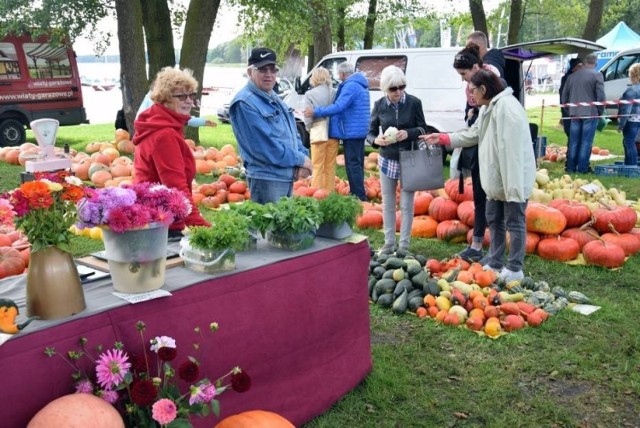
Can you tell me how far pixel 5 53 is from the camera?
16.3 metres

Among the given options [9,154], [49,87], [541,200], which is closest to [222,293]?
[541,200]

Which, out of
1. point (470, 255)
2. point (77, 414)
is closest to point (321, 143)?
point (470, 255)

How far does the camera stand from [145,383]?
218 cm

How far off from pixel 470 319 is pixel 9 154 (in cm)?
1087

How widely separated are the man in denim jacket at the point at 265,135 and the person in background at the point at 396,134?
1.39 meters

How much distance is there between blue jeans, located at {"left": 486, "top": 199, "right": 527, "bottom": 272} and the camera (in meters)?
5.26

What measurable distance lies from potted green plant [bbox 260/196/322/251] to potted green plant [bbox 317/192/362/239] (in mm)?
94

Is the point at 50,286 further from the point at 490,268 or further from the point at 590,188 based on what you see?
the point at 590,188

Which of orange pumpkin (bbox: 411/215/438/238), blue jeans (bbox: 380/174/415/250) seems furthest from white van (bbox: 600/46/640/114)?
blue jeans (bbox: 380/174/415/250)

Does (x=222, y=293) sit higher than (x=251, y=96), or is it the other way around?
(x=251, y=96)

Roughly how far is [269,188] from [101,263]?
1750mm

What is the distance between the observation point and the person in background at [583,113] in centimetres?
1097

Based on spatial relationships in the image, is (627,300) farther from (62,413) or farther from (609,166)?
(609,166)

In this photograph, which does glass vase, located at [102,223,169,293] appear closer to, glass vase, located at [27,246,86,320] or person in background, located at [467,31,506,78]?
glass vase, located at [27,246,86,320]
